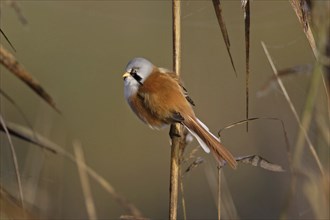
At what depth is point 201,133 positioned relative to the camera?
5.49 ft

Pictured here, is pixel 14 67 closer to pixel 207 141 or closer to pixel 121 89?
pixel 207 141

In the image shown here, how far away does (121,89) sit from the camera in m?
4.66

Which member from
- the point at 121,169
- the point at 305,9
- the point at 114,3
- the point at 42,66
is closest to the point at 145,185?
the point at 121,169

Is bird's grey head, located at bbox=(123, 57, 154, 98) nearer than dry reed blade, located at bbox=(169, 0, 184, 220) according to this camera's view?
No

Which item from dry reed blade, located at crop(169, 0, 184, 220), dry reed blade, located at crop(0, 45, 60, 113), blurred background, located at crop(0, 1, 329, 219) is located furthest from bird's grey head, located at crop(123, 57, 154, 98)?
blurred background, located at crop(0, 1, 329, 219)

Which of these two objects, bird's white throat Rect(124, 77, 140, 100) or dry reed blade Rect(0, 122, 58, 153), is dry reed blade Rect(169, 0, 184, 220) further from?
bird's white throat Rect(124, 77, 140, 100)

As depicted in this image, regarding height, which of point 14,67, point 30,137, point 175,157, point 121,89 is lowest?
point 175,157

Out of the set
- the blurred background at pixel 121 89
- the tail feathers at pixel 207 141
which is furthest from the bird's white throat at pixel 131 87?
the blurred background at pixel 121 89

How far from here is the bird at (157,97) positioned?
1.76m

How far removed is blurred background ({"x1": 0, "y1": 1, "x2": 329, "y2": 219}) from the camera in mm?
3768

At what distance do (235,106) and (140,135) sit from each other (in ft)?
2.20

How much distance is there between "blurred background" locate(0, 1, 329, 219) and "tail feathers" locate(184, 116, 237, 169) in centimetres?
177

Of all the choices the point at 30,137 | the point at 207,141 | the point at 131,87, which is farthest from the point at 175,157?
the point at 131,87

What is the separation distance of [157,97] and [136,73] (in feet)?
0.33
